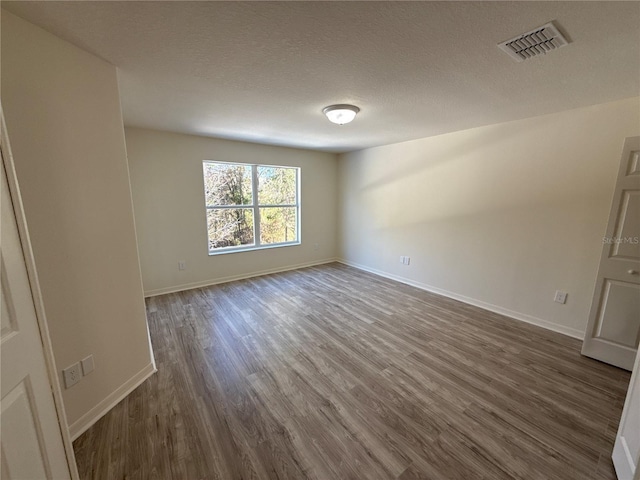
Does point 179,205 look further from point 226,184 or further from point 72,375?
point 72,375

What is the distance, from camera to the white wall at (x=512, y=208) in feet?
Result: 7.91

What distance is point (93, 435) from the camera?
1.49 metres

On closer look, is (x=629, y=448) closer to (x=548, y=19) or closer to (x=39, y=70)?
(x=548, y=19)

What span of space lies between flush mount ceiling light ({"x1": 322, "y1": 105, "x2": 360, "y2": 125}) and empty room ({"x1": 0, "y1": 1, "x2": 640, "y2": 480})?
0.06 ft

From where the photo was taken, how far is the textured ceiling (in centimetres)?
120

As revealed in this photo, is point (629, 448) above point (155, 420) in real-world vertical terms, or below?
above

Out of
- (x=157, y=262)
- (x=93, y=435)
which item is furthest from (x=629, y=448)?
(x=157, y=262)

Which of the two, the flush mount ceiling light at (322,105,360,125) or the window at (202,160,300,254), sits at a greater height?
the flush mount ceiling light at (322,105,360,125)

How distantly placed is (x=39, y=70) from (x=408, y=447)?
9.38ft

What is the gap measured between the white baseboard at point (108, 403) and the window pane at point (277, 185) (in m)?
3.11

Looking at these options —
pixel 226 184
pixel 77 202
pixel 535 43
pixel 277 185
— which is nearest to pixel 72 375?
pixel 77 202

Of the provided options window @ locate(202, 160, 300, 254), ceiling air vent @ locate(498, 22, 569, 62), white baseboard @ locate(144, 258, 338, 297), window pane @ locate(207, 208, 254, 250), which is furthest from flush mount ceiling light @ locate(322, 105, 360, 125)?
white baseboard @ locate(144, 258, 338, 297)

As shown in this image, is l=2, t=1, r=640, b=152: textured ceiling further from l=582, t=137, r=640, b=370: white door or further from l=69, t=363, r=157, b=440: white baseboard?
l=69, t=363, r=157, b=440: white baseboard

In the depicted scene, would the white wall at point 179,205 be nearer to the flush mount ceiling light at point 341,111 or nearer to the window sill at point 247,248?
the window sill at point 247,248
